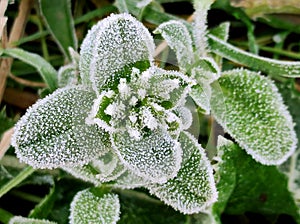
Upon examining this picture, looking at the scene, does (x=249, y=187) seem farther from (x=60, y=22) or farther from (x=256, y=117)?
(x=60, y=22)

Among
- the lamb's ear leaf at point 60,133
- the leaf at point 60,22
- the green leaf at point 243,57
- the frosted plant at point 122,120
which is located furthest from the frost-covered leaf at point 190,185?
the leaf at point 60,22

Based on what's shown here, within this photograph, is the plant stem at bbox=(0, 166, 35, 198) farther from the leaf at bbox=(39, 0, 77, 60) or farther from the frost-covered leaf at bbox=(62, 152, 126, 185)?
the leaf at bbox=(39, 0, 77, 60)

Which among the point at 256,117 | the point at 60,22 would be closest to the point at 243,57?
the point at 256,117

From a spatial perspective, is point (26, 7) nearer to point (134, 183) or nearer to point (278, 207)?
point (134, 183)

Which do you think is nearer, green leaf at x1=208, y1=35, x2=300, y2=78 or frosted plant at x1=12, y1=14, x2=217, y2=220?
frosted plant at x1=12, y1=14, x2=217, y2=220

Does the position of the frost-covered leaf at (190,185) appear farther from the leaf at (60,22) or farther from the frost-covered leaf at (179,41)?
the leaf at (60,22)

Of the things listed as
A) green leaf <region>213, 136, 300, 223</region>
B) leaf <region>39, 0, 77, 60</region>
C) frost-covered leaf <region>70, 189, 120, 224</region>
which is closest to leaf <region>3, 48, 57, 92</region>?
leaf <region>39, 0, 77, 60</region>

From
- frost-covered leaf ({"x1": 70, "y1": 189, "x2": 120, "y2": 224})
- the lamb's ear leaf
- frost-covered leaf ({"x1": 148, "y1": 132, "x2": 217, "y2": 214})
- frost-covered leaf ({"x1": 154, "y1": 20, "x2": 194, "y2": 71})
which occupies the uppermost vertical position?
frost-covered leaf ({"x1": 154, "y1": 20, "x2": 194, "y2": 71})
